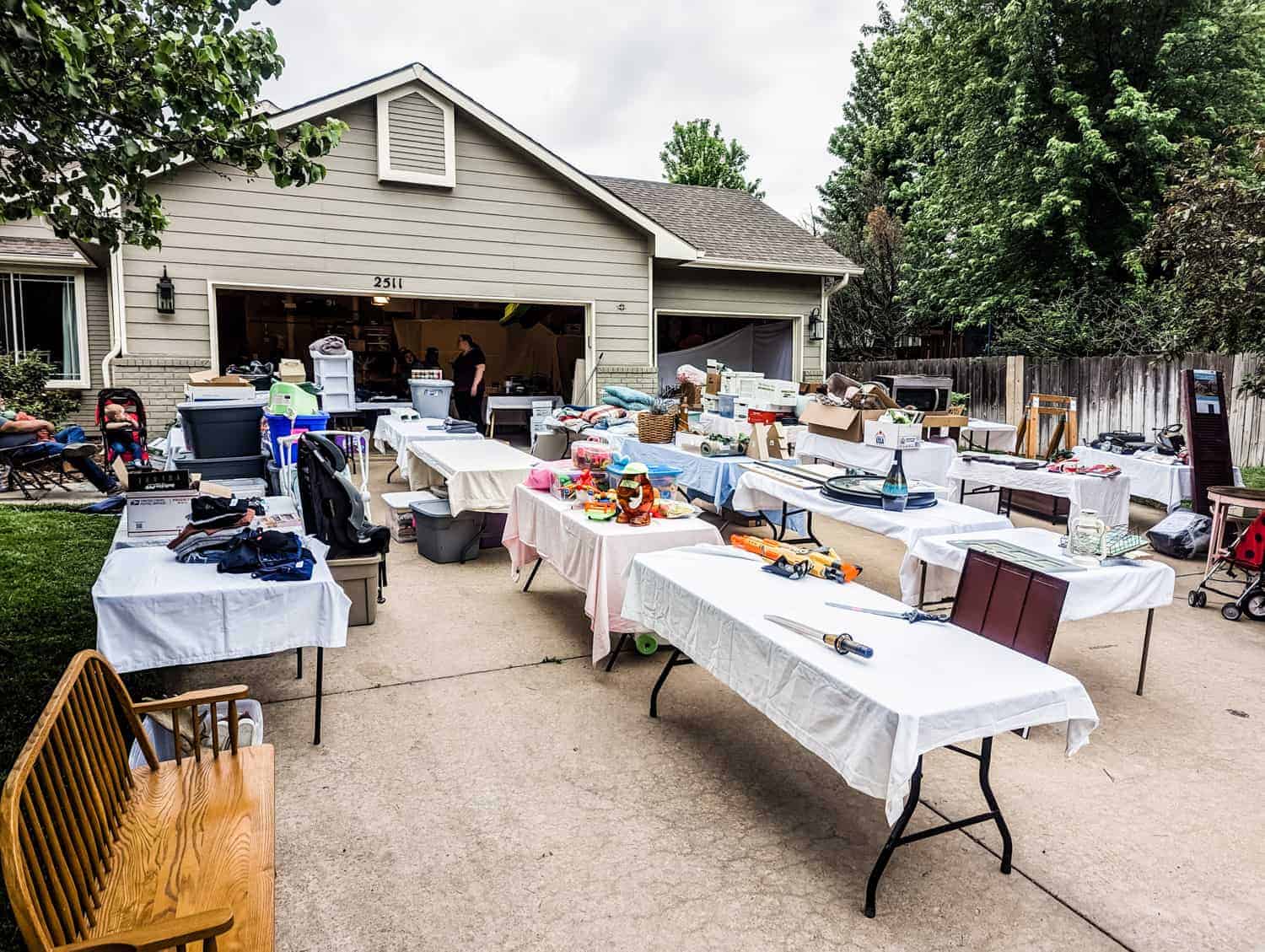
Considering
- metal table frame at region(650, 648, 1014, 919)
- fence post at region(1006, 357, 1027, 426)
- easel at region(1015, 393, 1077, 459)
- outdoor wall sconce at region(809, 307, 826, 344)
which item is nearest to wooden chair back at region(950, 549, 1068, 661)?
metal table frame at region(650, 648, 1014, 919)

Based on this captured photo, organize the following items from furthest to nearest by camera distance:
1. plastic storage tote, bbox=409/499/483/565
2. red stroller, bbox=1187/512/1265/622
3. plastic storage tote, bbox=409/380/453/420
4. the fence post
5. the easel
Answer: the fence post → plastic storage tote, bbox=409/380/453/420 → the easel → plastic storage tote, bbox=409/499/483/565 → red stroller, bbox=1187/512/1265/622

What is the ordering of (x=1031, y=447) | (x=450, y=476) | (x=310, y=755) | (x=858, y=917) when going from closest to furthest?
(x=858, y=917), (x=310, y=755), (x=450, y=476), (x=1031, y=447)

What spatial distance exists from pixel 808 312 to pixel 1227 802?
40.0ft

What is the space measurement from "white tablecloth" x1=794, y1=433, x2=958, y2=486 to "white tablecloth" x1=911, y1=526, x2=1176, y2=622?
2.74 metres

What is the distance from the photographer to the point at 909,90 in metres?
19.8

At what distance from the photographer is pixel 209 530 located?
404 cm

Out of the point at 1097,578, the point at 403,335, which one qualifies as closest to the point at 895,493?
the point at 1097,578

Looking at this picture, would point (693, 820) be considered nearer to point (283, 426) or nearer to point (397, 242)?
point (283, 426)

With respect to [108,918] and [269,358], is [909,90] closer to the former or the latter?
[269,358]

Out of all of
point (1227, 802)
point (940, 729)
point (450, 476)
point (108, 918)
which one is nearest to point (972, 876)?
point (940, 729)

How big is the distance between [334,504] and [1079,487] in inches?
219

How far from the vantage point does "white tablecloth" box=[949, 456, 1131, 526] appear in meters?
6.38

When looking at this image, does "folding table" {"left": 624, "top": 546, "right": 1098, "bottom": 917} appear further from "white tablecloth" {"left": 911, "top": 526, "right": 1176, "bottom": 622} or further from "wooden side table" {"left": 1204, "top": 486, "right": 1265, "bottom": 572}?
"wooden side table" {"left": 1204, "top": 486, "right": 1265, "bottom": 572}

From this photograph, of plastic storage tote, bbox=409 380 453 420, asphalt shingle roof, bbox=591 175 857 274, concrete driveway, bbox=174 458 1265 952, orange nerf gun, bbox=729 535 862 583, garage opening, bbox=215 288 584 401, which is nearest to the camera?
A: concrete driveway, bbox=174 458 1265 952
